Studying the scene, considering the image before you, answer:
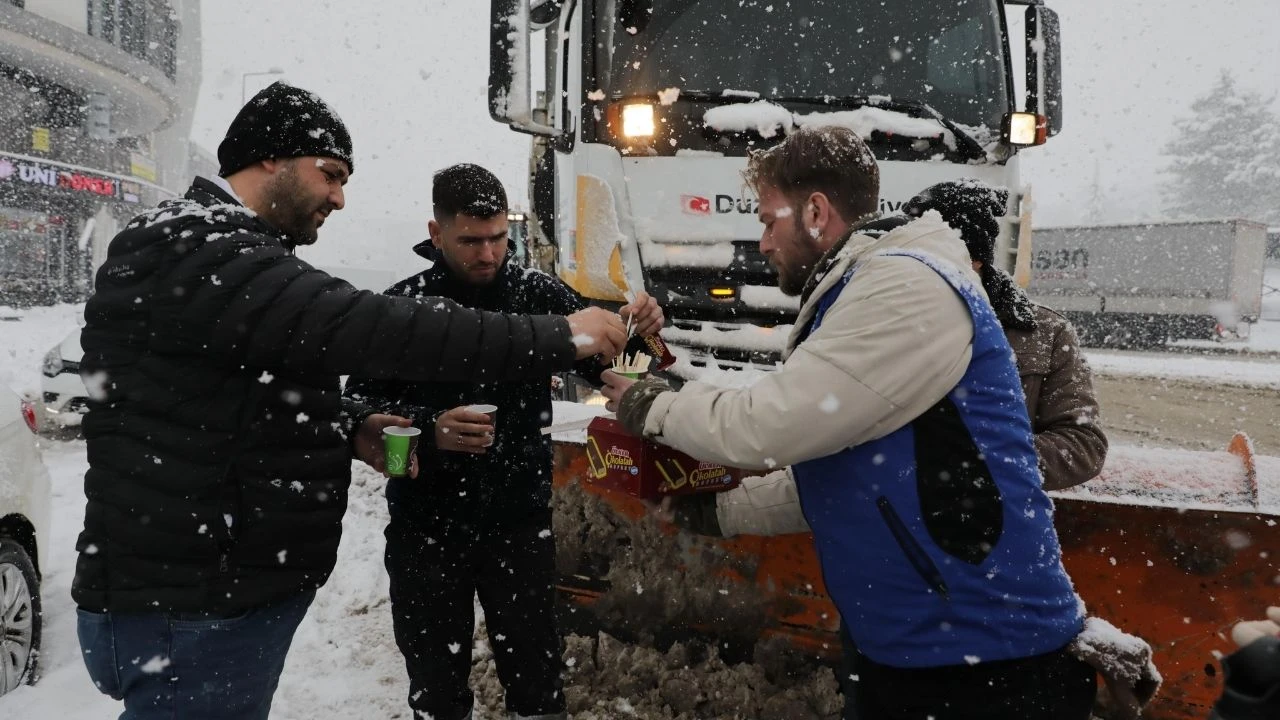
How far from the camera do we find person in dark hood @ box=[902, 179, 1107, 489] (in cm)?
245

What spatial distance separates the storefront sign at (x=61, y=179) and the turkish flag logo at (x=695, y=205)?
26729 millimetres

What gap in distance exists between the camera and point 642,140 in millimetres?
5031

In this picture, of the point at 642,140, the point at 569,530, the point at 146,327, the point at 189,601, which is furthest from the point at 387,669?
the point at 642,140

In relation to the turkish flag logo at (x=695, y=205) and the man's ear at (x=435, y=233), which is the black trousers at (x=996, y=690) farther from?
the turkish flag logo at (x=695, y=205)

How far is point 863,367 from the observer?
4.81ft

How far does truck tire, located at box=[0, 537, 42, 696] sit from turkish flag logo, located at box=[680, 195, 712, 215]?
3.95 meters

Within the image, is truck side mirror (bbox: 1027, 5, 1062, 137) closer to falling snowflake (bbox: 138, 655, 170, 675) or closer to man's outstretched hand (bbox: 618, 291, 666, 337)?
man's outstretched hand (bbox: 618, 291, 666, 337)

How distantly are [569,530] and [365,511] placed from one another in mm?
2994

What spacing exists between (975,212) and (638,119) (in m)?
2.86

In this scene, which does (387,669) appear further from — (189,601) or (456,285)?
(189,601)

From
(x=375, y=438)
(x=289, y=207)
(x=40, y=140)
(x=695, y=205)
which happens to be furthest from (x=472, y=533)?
(x=40, y=140)

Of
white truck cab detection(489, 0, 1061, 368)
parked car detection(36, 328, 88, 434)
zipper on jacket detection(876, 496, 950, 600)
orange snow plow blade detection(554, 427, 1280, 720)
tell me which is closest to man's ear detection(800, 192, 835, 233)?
zipper on jacket detection(876, 496, 950, 600)

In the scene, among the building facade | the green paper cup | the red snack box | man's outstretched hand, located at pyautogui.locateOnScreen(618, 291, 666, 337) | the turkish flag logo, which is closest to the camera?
the red snack box

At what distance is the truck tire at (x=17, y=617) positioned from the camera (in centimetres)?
334
